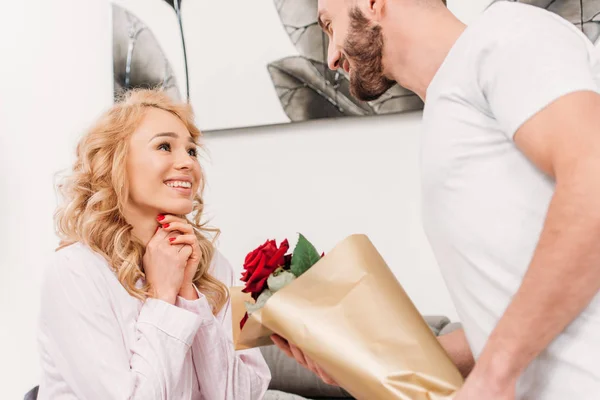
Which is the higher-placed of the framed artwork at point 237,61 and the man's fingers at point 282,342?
the framed artwork at point 237,61

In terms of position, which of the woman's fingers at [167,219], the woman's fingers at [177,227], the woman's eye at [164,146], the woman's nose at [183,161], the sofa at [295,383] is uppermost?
the woman's eye at [164,146]

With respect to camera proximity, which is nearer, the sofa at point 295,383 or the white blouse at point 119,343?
the white blouse at point 119,343

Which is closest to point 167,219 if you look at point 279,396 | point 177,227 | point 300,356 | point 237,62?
point 177,227

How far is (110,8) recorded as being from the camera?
2.90 m

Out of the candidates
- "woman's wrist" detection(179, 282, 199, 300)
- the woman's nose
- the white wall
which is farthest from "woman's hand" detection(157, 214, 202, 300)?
the white wall

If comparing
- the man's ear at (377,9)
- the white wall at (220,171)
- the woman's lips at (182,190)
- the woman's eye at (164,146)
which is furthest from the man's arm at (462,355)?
the white wall at (220,171)

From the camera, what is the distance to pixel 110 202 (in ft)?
5.38

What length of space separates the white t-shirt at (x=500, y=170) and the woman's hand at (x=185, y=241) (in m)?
0.86

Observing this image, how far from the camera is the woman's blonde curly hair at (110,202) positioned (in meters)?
1.60

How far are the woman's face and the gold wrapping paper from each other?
2.22 ft

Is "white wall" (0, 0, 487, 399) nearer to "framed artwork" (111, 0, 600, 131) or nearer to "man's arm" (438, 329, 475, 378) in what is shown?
"framed artwork" (111, 0, 600, 131)

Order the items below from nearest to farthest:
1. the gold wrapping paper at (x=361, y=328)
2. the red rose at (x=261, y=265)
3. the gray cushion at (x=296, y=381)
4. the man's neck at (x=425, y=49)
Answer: the gold wrapping paper at (x=361, y=328) → the man's neck at (x=425, y=49) → the red rose at (x=261, y=265) → the gray cushion at (x=296, y=381)

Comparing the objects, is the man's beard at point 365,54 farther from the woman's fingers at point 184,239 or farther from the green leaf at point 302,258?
the woman's fingers at point 184,239

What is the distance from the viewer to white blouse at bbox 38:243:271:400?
1.42 metres
